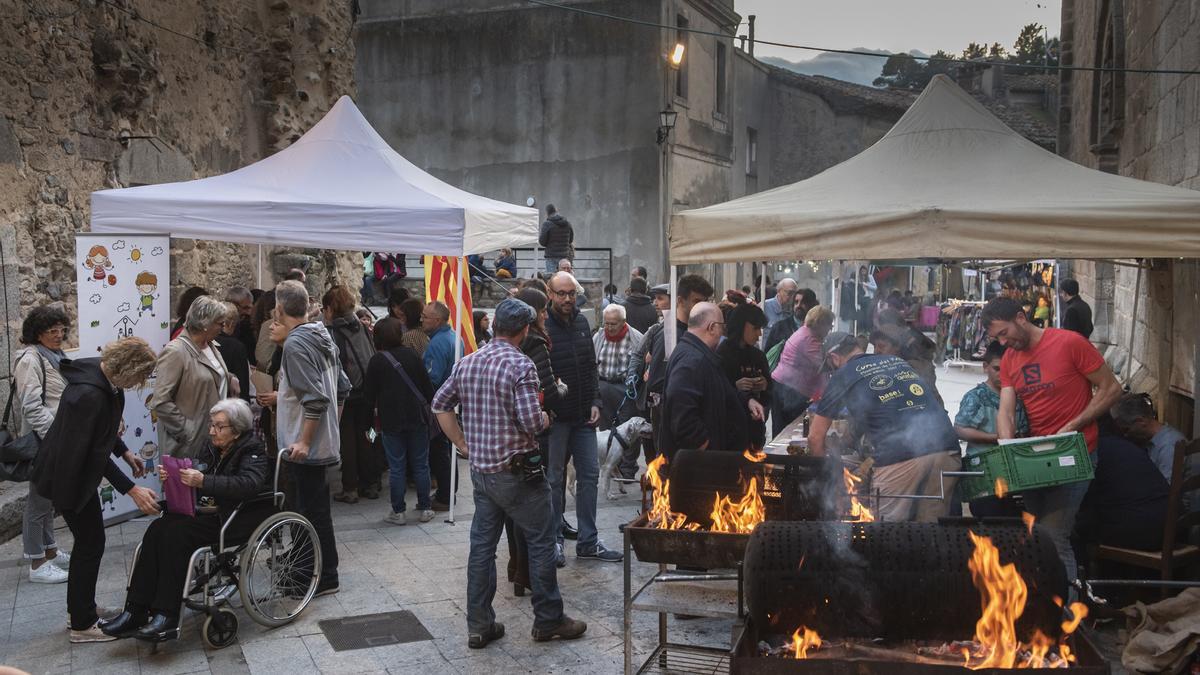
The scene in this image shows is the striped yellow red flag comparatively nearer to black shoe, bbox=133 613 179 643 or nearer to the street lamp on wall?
black shoe, bbox=133 613 179 643

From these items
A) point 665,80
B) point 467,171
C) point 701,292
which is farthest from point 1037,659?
point 467,171

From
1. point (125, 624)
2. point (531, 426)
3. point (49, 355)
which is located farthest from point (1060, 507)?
point (49, 355)

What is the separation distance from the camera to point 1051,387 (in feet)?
18.7

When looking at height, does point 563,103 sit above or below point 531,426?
above

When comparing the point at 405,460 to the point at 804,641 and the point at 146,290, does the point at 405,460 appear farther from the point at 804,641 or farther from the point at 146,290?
the point at 804,641

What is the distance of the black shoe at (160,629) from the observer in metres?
5.02

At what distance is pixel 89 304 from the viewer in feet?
22.2

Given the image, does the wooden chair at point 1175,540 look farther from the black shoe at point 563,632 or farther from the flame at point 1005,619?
the black shoe at point 563,632

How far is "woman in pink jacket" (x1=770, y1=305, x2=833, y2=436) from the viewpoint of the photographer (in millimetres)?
8422

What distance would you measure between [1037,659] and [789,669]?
92 cm

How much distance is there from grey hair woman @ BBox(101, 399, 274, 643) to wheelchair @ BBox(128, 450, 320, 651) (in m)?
0.05

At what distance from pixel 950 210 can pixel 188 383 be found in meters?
4.78

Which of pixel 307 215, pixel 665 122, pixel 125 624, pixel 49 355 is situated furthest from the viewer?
pixel 665 122

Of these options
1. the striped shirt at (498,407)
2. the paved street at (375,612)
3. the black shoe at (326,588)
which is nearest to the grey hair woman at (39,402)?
the paved street at (375,612)
